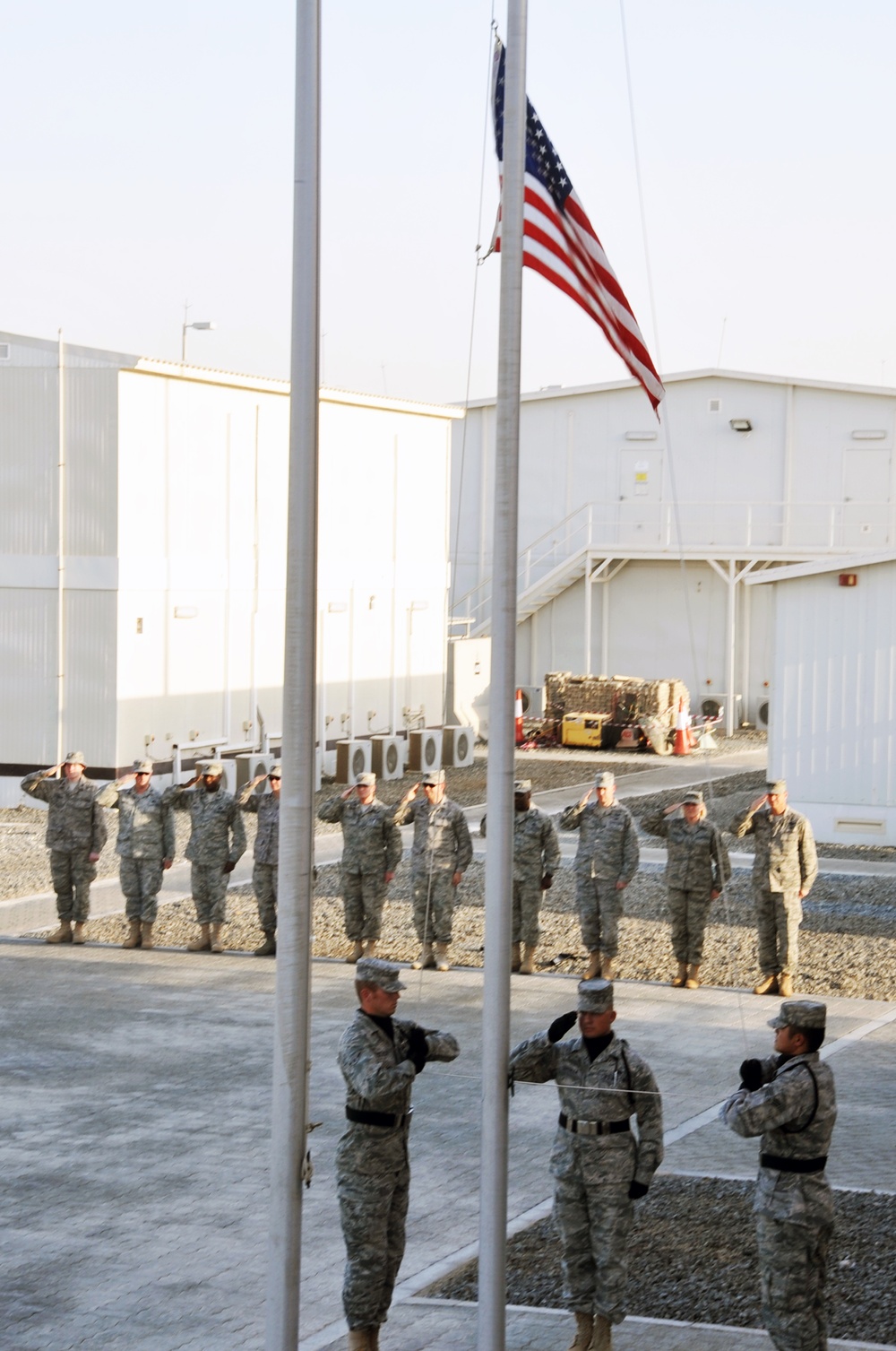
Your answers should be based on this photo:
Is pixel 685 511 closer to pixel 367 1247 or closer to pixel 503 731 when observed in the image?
pixel 503 731

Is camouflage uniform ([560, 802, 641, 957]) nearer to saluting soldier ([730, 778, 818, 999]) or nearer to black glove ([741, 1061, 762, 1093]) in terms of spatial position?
saluting soldier ([730, 778, 818, 999])

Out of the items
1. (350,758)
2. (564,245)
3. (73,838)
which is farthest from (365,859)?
(350,758)

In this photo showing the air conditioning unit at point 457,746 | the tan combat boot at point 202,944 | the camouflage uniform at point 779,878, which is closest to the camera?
the camouflage uniform at point 779,878

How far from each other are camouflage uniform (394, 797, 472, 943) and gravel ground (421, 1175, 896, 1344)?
20.4 ft

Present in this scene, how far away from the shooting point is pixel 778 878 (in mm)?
14570

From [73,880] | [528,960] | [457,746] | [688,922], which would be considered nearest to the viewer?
[688,922]

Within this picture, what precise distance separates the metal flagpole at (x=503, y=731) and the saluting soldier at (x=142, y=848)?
9.13 meters

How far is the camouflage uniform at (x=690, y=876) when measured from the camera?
1470cm

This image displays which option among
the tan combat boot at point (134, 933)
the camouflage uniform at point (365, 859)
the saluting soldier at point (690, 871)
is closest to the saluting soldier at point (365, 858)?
the camouflage uniform at point (365, 859)

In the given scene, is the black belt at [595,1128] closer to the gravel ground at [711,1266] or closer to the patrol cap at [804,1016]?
the patrol cap at [804,1016]

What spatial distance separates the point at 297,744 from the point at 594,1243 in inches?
98.7

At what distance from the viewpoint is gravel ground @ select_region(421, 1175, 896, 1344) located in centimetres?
784

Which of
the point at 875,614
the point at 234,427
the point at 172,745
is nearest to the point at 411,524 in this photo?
the point at 234,427

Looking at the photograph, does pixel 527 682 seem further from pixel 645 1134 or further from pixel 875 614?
pixel 645 1134
